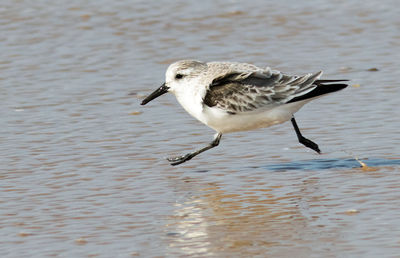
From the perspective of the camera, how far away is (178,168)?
9062 mm

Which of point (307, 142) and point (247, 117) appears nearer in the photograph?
point (247, 117)

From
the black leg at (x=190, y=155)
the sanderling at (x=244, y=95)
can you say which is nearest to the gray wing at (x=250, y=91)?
the sanderling at (x=244, y=95)

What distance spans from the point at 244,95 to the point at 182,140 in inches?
53.0

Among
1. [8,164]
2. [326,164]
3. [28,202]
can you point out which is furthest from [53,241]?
[326,164]

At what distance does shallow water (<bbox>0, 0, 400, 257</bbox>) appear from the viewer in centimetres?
700

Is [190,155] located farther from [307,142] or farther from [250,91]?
[307,142]

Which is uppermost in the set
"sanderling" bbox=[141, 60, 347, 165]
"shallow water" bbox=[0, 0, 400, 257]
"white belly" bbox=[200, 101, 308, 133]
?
"sanderling" bbox=[141, 60, 347, 165]

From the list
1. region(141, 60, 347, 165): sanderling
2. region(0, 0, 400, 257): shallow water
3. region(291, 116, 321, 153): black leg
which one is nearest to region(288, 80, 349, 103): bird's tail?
region(141, 60, 347, 165): sanderling

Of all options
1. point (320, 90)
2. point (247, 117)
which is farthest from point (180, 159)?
point (320, 90)

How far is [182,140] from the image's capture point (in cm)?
984

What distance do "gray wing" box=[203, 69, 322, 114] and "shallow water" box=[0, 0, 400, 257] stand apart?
0.60 m

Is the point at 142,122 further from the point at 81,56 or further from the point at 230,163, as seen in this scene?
the point at 81,56

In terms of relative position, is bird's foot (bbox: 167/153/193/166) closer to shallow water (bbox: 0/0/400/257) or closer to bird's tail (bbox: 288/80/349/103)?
shallow water (bbox: 0/0/400/257)

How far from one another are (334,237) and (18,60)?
707 centimetres
